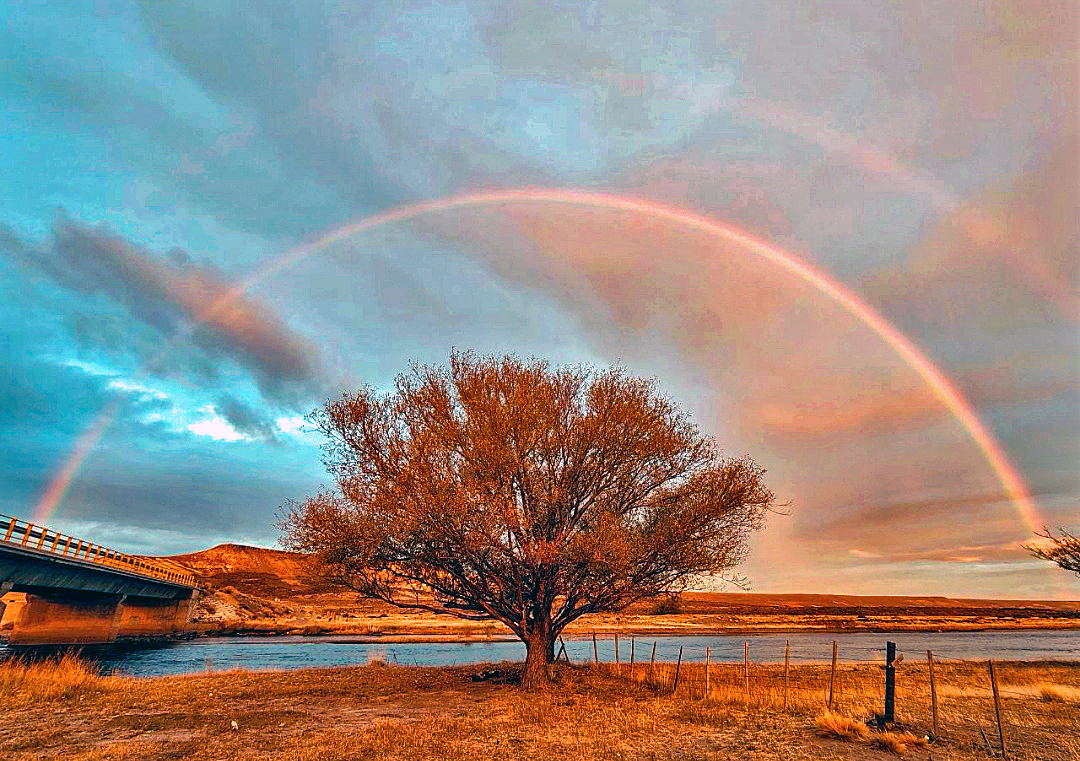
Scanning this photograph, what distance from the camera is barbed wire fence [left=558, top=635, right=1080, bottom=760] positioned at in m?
15.3

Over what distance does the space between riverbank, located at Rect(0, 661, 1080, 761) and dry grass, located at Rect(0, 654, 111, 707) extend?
0.08m

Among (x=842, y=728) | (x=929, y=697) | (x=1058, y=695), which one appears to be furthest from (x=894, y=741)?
(x=1058, y=695)

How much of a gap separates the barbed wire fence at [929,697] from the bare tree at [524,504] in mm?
4622

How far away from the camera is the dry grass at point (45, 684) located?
18094mm

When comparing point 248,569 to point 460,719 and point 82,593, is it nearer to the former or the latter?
point 82,593

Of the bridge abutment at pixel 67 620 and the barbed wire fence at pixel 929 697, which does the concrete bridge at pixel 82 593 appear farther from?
the barbed wire fence at pixel 929 697

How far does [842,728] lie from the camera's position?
1533cm

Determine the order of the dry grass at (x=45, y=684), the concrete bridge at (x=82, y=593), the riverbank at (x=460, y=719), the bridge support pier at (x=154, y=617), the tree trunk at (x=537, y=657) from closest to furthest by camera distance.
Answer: the riverbank at (x=460, y=719)
the dry grass at (x=45, y=684)
the tree trunk at (x=537, y=657)
the concrete bridge at (x=82, y=593)
the bridge support pier at (x=154, y=617)

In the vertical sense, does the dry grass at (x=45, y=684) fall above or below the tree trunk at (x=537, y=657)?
below

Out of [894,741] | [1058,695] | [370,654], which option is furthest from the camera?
[370,654]

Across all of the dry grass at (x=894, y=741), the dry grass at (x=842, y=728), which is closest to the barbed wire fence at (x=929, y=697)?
the dry grass at (x=894, y=741)

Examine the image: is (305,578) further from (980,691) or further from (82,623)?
(82,623)

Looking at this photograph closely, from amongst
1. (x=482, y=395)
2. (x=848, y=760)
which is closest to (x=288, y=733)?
(x=482, y=395)

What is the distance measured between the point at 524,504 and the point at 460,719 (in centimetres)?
654
